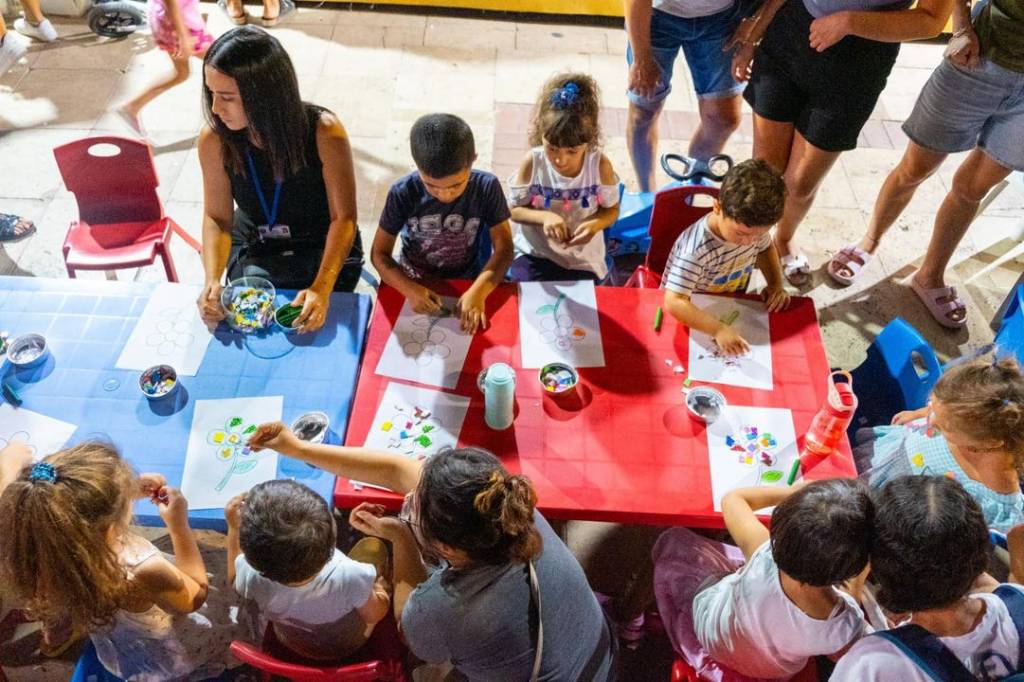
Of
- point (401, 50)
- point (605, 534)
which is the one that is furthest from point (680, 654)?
point (401, 50)

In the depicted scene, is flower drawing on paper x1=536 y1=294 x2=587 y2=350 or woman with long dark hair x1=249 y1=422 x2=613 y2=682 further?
flower drawing on paper x1=536 y1=294 x2=587 y2=350

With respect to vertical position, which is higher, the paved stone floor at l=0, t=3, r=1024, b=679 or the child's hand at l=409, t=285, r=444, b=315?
the child's hand at l=409, t=285, r=444, b=315

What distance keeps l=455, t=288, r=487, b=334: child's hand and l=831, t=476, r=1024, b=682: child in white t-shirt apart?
47.8 inches

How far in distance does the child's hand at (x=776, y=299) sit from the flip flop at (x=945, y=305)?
155cm

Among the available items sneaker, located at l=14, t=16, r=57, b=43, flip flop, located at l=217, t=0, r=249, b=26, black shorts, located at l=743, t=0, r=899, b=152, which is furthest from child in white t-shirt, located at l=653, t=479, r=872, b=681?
sneaker, located at l=14, t=16, r=57, b=43

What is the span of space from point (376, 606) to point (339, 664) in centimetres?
16

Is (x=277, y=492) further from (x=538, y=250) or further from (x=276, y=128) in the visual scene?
(x=538, y=250)

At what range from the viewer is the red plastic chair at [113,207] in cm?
296

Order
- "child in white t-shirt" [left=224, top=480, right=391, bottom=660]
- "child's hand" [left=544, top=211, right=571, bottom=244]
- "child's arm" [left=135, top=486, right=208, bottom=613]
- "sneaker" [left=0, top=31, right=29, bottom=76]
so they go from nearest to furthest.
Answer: "child in white t-shirt" [left=224, top=480, right=391, bottom=660], "child's arm" [left=135, top=486, right=208, bottom=613], "child's hand" [left=544, top=211, right=571, bottom=244], "sneaker" [left=0, top=31, right=29, bottom=76]

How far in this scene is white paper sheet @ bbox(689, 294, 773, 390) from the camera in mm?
2271

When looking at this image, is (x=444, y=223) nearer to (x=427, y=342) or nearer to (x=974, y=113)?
(x=427, y=342)

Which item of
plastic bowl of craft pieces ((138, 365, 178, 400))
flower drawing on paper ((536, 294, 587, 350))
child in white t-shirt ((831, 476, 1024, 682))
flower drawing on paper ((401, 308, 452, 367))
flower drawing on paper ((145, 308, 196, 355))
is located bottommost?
flower drawing on paper ((401, 308, 452, 367))

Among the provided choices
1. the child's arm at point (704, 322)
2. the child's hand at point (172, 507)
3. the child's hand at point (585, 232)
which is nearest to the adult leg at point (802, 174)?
the child's hand at point (585, 232)

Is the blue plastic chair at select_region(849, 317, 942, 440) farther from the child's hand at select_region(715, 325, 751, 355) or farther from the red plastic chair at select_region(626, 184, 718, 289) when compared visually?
the red plastic chair at select_region(626, 184, 718, 289)
